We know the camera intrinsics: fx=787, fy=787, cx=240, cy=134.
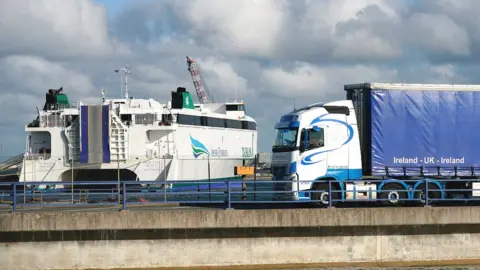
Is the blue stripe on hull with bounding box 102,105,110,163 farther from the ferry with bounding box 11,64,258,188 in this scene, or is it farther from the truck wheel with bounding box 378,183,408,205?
the truck wheel with bounding box 378,183,408,205

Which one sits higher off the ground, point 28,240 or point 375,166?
point 375,166

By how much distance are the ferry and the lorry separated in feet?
84.6

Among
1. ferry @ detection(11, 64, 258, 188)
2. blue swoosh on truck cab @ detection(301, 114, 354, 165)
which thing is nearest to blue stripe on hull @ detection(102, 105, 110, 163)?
ferry @ detection(11, 64, 258, 188)

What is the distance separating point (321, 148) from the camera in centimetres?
2569

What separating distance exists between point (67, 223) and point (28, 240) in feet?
3.75

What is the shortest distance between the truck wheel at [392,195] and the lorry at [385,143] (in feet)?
0.11

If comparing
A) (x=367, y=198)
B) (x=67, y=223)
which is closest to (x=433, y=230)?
(x=367, y=198)

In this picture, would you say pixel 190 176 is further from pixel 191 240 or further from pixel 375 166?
pixel 191 240

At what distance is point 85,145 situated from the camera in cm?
5209

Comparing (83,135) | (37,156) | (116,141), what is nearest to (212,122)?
(116,141)

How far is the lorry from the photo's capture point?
2559cm

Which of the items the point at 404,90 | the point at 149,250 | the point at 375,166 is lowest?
the point at 149,250

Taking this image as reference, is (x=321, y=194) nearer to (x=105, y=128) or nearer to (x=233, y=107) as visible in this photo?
(x=105, y=128)

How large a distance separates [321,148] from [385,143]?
223 centimetres
